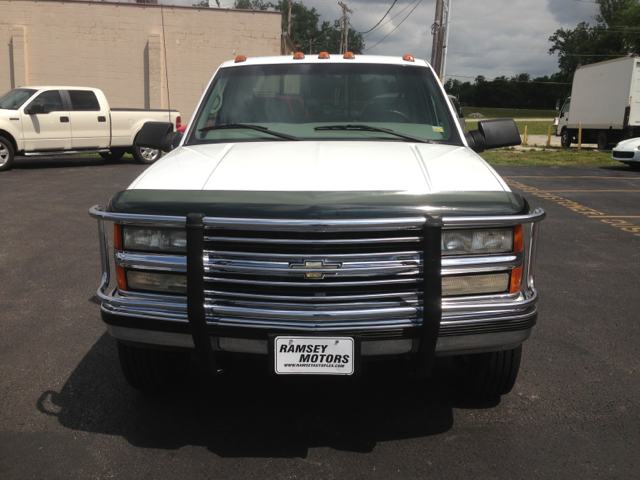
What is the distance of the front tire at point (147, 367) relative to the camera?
127 inches

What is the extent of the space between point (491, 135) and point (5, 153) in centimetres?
1276

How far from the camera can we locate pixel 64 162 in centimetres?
1631

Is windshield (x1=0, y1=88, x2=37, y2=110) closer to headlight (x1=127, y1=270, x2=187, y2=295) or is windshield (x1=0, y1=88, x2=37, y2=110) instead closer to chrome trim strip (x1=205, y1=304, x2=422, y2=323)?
headlight (x1=127, y1=270, x2=187, y2=295)

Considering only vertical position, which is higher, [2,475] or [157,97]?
[157,97]

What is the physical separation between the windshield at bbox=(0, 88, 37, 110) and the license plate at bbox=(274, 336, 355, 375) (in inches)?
542

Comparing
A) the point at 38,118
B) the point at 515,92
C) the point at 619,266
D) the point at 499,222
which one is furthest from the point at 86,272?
the point at 515,92

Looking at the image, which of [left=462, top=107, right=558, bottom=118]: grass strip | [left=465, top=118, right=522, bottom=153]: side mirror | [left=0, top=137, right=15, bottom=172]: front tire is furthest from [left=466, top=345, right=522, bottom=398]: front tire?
[left=462, top=107, right=558, bottom=118]: grass strip

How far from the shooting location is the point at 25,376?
3711 mm

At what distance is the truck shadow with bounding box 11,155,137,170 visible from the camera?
50.3 feet

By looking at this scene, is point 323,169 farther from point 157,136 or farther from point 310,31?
point 310,31

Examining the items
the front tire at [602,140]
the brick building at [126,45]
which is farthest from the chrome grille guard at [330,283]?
the brick building at [126,45]

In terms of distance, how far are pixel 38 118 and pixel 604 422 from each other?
1422 centimetres

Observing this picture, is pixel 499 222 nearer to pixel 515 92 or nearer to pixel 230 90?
pixel 230 90

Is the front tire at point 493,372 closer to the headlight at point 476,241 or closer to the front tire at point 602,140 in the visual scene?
the headlight at point 476,241
